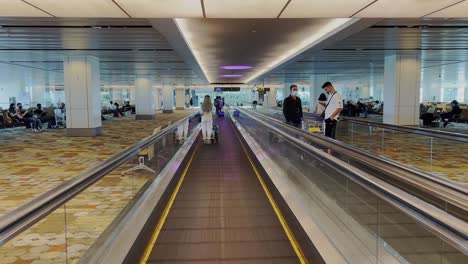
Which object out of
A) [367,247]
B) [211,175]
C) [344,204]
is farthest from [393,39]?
[367,247]

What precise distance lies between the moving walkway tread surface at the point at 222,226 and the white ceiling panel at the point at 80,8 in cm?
378

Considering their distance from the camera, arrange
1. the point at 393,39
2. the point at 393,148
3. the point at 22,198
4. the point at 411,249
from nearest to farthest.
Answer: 1. the point at 411,249
2. the point at 22,198
3. the point at 393,148
4. the point at 393,39

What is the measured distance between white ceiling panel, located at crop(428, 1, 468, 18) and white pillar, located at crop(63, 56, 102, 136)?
14525mm

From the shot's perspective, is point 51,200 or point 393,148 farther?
point 393,148

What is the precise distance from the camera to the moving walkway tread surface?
4.41 m

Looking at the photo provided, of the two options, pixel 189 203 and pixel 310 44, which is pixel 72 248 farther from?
pixel 310 44

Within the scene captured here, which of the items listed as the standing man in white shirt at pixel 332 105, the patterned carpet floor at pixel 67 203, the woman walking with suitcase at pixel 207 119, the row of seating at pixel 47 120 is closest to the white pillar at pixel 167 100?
the row of seating at pixel 47 120

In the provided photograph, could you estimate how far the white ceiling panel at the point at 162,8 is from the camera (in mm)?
7383

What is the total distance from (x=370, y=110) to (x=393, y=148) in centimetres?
2479

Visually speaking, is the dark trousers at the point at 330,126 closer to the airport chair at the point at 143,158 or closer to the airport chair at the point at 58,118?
the airport chair at the point at 143,158

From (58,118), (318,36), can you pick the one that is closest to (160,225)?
(318,36)

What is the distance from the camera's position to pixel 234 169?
9609mm

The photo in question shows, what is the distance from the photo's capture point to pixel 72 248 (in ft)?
10.6

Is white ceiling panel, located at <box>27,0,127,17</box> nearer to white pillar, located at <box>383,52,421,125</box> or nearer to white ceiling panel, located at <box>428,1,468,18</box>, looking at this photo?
white ceiling panel, located at <box>428,1,468,18</box>
